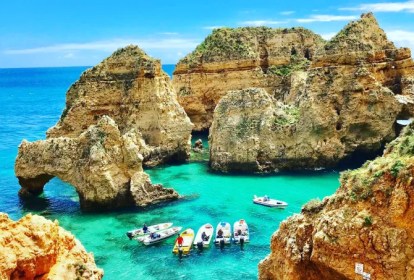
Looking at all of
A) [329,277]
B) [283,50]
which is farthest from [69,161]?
[283,50]

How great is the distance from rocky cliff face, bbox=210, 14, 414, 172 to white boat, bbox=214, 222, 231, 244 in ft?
38.6

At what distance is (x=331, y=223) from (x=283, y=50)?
5163 centimetres

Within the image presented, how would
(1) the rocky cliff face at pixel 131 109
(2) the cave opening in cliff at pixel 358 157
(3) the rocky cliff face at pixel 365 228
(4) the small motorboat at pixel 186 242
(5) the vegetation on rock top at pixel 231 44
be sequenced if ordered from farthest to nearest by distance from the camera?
(5) the vegetation on rock top at pixel 231 44, (1) the rocky cliff face at pixel 131 109, (2) the cave opening in cliff at pixel 358 157, (4) the small motorboat at pixel 186 242, (3) the rocky cliff face at pixel 365 228

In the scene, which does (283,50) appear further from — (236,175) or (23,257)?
(23,257)

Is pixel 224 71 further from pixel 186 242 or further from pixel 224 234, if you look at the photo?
pixel 186 242

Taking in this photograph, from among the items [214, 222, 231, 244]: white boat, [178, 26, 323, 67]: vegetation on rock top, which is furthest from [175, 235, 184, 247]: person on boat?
[178, 26, 323, 67]: vegetation on rock top

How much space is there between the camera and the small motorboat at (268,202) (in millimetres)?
30406

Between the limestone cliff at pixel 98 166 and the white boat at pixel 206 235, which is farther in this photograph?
the limestone cliff at pixel 98 166

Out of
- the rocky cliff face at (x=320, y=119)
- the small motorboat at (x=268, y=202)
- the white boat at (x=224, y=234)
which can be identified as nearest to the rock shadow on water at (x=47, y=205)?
the white boat at (x=224, y=234)

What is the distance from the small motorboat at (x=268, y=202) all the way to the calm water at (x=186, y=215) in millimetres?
429

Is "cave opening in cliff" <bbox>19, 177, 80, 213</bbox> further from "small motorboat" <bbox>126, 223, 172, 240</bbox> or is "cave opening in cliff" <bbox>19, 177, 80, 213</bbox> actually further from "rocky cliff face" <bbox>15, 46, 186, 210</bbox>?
"small motorboat" <bbox>126, 223, 172, 240</bbox>

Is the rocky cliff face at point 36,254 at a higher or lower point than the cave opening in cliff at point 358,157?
higher

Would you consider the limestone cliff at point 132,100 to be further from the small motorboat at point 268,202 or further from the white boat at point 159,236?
the white boat at point 159,236

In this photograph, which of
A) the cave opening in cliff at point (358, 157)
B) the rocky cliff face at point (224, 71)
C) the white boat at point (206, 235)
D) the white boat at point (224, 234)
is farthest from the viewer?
the rocky cliff face at point (224, 71)
